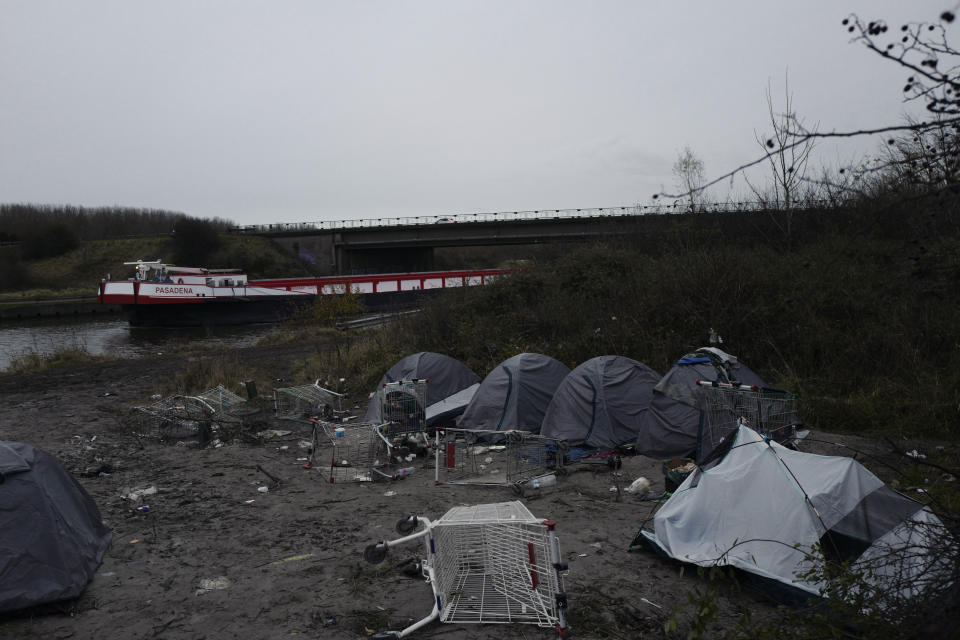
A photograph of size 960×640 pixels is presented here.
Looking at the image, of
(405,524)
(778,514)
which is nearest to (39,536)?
(405,524)

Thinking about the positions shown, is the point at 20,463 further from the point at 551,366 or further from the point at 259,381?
the point at 259,381

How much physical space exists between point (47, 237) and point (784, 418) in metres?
72.2

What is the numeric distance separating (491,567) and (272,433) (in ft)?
24.7

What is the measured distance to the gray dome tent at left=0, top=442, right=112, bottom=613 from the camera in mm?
4789

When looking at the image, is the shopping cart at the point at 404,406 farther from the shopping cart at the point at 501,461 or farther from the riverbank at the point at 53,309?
the riverbank at the point at 53,309

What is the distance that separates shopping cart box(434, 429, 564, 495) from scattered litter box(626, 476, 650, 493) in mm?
1169

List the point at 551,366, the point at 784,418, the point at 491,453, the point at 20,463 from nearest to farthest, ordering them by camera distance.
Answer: the point at 20,463, the point at 784,418, the point at 491,453, the point at 551,366

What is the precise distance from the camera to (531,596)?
463 cm

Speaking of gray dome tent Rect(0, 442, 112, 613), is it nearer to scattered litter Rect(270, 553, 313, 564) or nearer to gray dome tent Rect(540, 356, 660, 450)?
scattered litter Rect(270, 553, 313, 564)

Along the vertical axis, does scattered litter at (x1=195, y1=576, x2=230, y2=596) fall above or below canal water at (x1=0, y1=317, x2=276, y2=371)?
below

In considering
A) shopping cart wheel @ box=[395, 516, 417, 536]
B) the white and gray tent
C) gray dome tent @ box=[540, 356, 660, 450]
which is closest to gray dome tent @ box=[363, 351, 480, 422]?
gray dome tent @ box=[540, 356, 660, 450]

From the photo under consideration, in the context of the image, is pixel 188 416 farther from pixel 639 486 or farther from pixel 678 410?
pixel 678 410

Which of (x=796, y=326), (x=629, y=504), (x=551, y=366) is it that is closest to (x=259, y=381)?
(x=551, y=366)

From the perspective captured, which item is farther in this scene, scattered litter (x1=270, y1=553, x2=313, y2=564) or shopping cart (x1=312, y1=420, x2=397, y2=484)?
shopping cart (x1=312, y1=420, x2=397, y2=484)
